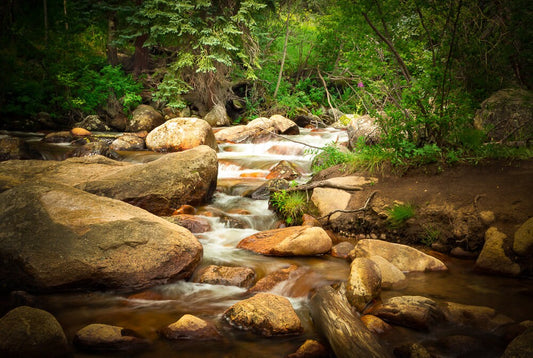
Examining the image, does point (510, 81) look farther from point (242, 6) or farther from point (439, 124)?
point (242, 6)

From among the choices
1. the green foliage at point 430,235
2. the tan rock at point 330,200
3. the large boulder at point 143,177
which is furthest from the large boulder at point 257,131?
the green foliage at point 430,235

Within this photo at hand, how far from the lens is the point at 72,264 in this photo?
362cm

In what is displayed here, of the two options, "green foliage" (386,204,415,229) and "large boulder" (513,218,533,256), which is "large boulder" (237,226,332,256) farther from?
"large boulder" (513,218,533,256)

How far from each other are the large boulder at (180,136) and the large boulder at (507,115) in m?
7.08

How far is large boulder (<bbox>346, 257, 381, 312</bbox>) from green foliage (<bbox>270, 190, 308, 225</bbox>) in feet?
7.07

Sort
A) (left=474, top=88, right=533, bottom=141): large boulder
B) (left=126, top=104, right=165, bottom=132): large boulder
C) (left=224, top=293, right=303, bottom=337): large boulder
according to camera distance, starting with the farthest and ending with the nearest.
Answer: (left=126, top=104, right=165, bottom=132): large boulder → (left=474, top=88, right=533, bottom=141): large boulder → (left=224, top=293, right=303, bottom=337): large boulder

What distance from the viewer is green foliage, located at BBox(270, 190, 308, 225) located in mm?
5930

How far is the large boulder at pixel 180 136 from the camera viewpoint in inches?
412

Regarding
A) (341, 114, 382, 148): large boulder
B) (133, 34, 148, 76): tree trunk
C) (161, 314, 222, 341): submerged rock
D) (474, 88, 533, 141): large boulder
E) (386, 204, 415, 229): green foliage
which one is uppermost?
(133, 34, 148, 76): tree trunk

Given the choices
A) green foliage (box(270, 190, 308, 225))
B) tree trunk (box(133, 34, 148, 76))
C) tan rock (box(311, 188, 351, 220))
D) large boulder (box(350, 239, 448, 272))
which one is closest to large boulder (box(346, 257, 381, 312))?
large boulder (box(350, 239, 448, 272))

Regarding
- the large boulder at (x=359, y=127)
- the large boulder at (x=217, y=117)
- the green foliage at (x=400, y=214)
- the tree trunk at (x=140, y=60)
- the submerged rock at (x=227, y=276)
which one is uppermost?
the tree trunk at (x=140, y=60)

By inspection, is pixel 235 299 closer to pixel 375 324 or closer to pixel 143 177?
pixel 375 324

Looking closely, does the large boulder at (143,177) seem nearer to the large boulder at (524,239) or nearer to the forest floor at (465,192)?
the forest floor at (465,192)

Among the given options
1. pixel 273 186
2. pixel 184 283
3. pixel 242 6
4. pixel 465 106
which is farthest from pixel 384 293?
pixel 242 6
